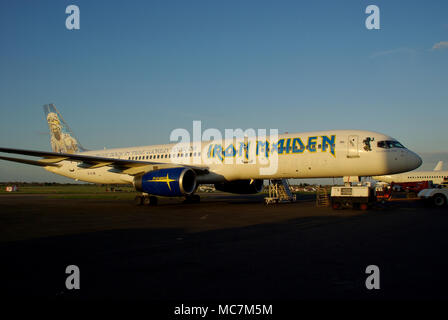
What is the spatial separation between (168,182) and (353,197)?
395 inches

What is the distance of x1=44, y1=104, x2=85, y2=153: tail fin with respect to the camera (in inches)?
1278

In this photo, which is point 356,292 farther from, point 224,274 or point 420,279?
point 224,274

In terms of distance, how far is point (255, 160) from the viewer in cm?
2161

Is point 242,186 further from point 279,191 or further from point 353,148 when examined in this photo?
point 353,148

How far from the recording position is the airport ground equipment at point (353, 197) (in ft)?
60.0

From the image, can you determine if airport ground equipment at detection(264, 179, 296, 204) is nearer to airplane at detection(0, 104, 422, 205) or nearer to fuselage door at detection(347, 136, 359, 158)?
airplane at detection(0, 104, 422, 205)

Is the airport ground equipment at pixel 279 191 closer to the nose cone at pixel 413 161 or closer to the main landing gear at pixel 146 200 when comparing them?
the main landing gear at pixel 146 200

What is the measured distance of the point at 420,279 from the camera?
5195mm

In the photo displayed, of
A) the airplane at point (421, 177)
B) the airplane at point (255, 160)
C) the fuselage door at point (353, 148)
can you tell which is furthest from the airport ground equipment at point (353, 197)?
the airplane at point (421, 177)

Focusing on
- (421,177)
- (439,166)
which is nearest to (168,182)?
(421,177)

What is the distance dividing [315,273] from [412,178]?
187 ft
